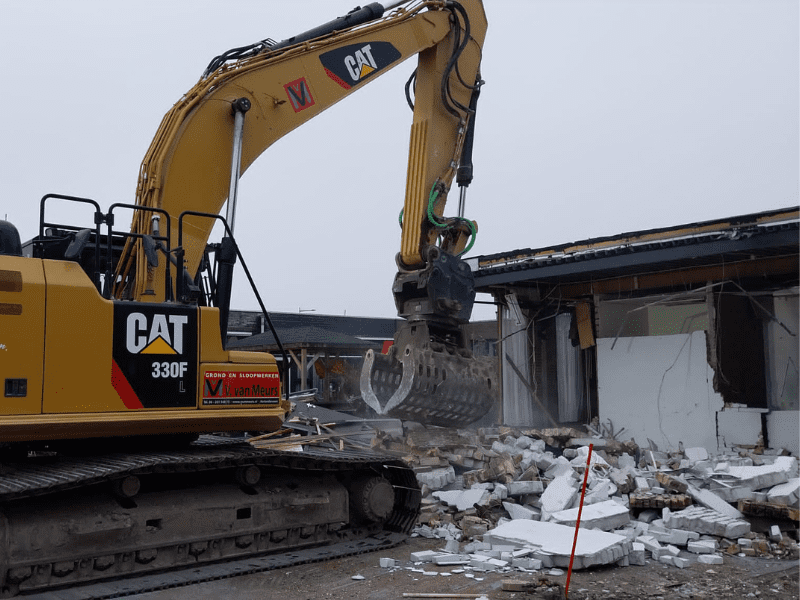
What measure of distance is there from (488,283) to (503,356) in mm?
2051

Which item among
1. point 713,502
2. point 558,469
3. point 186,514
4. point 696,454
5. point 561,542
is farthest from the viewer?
point 696,454

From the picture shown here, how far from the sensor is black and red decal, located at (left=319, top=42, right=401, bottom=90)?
349 inches

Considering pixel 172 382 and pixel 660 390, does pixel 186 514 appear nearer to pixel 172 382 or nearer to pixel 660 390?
pixel 172 382

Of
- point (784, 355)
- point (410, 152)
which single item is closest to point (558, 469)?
point (410, 152)

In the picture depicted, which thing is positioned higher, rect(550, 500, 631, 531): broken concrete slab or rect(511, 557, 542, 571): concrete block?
rect(550, 500, 631, 531): broken concrete slab

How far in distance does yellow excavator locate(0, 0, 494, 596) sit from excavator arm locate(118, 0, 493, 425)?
25 millimetres

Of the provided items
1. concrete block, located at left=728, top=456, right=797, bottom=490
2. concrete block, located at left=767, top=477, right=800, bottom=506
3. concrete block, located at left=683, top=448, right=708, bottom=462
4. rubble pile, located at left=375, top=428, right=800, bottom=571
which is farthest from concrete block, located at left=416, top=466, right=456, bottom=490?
concrete block, located at left=683, top=448, right=708, bottom=462

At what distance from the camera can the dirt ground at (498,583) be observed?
613 centimetres

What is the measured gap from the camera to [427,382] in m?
9.92

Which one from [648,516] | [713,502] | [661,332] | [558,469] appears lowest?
[648,516]

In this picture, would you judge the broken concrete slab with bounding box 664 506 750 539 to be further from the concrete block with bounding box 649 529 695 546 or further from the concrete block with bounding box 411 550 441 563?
the concrete block with bounding box 411 550 441 563

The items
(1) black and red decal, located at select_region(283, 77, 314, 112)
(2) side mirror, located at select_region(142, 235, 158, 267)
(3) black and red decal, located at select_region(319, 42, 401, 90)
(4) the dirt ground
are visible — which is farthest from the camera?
(3) black and red decal, located at select_region(319, 42, 401, 90)

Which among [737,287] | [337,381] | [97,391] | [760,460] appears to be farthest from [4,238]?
[337,381]

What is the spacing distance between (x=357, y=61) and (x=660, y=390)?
28.9 feet
